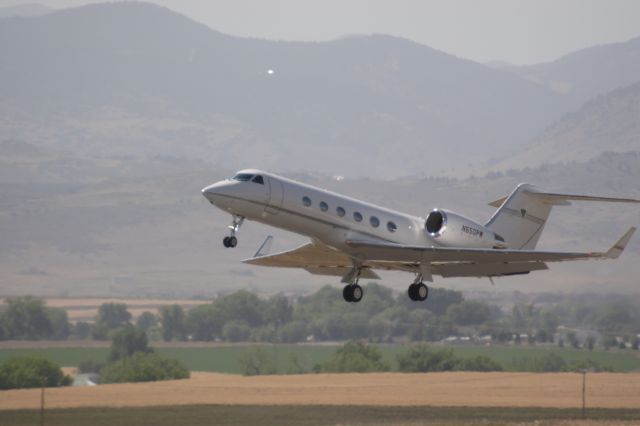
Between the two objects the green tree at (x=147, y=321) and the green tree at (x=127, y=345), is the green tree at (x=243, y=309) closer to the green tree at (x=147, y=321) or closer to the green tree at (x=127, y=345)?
the green tree at (x=147, y=321)

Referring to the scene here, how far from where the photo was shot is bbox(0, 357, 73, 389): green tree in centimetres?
6856

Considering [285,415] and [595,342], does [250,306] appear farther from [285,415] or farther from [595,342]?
[285,415]

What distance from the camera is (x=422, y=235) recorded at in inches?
1513

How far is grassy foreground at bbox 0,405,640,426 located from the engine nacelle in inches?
550

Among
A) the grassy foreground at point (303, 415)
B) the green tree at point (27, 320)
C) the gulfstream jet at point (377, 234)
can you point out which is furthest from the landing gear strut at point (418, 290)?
the green tree at point (27, 320)

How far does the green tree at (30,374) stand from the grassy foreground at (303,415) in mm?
11571

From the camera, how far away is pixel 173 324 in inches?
4247

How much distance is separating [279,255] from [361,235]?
3.48 m

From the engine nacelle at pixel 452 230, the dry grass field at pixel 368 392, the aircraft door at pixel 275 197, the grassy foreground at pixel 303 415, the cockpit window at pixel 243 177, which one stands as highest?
the cockpit window at pixel 243 177

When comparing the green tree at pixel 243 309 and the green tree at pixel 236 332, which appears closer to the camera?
the green tree at pixel 236 332

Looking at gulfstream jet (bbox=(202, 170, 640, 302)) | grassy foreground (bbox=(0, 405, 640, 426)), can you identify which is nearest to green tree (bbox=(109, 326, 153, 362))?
grassy foreground (bbox=(0, 405, 640, 426))

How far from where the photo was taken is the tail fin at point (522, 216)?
40531mm

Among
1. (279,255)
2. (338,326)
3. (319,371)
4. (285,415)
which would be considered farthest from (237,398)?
(338,326)

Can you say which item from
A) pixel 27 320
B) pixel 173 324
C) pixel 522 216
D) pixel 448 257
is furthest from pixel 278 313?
pixel 448 257
